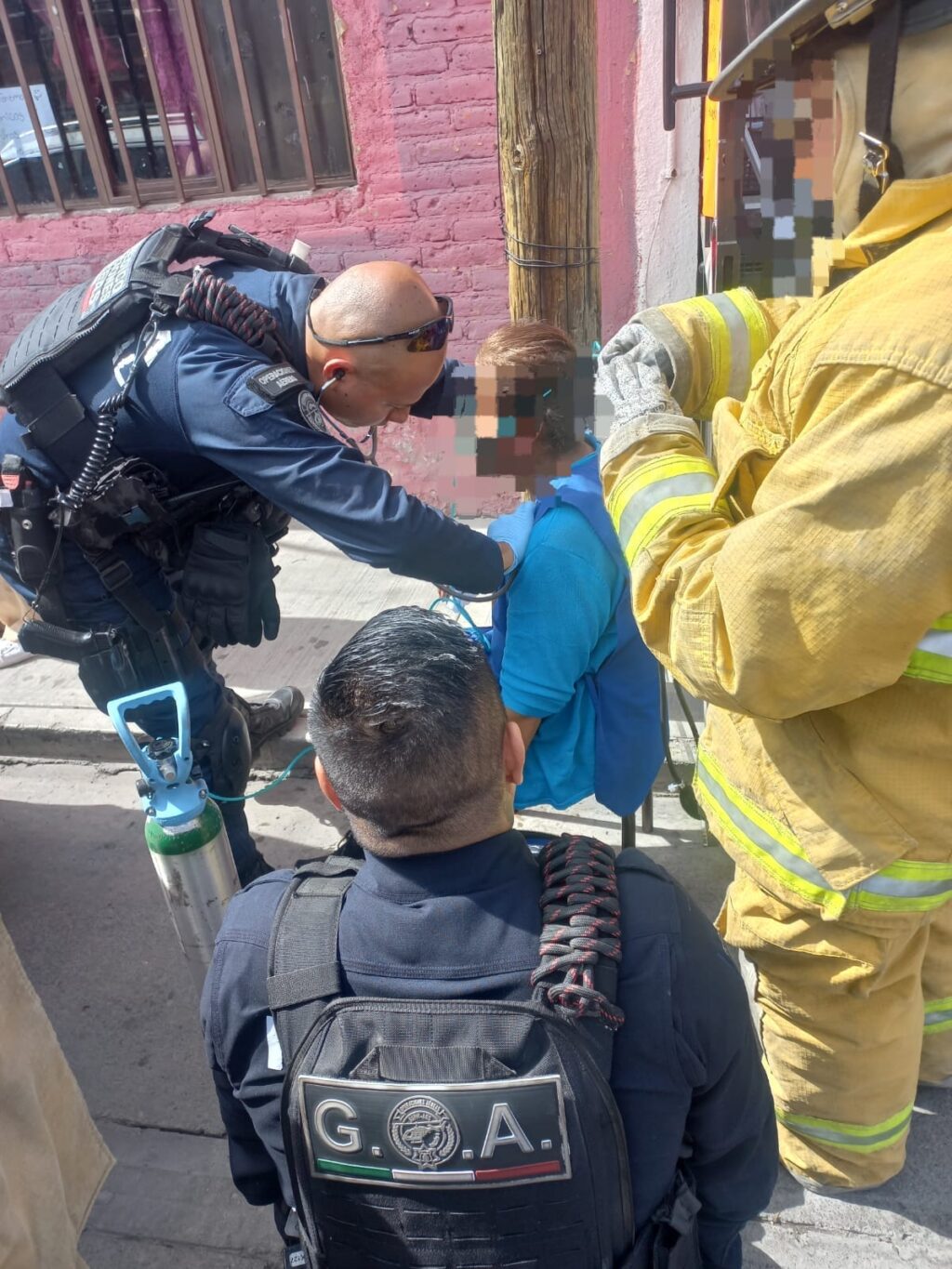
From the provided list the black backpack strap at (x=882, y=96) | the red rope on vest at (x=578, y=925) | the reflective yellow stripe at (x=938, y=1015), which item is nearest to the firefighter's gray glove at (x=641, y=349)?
the black backpack strap at (x=882, y=96)

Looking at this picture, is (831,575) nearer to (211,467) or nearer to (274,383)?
(274,383)

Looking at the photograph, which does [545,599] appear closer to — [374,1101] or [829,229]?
[829,229]

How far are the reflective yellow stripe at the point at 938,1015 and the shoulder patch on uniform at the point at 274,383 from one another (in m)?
1.95

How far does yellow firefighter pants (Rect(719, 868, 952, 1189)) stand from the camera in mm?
1589

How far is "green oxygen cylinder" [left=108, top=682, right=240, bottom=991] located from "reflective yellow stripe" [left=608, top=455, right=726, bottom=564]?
1.06m

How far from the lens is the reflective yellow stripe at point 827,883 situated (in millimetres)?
1478

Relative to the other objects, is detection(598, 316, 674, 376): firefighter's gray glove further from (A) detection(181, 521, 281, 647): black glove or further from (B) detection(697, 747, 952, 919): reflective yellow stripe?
(A) detection(181, 521, 281, 647): black glove


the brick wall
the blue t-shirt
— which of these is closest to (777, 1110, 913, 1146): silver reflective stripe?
the blue t-shirt

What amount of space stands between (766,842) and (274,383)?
57.3 inches

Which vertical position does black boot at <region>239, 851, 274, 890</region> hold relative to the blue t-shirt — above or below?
below

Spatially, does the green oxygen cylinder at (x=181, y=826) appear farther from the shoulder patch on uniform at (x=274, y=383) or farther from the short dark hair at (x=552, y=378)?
the short dark hair at (x=552, y=378)

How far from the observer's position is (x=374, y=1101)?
3.48ft

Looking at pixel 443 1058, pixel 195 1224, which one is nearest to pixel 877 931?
pixel 443 1058

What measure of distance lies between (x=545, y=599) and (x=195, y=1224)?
1634 mm
